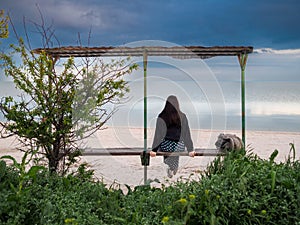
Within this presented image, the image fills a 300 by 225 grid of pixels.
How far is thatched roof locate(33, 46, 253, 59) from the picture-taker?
652 centimetres

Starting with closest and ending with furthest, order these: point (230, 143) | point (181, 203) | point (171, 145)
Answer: point (181, 203) → point (230, 143) → point (171, 145)

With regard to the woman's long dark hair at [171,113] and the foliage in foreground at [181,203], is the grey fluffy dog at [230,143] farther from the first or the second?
the foliage in foreground at [181,203]

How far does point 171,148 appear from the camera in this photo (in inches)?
293

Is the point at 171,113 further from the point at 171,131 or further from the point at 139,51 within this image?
the point at 139,51

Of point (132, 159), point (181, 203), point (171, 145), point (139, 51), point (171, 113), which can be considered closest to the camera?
point (181, 203)

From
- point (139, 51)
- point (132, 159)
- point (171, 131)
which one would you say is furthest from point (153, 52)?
point (132, 159)

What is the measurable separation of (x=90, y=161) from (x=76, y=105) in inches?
44.3

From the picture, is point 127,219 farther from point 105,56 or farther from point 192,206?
point 105,56

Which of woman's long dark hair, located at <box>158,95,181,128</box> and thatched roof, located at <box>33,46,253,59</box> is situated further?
woman's long dark hair, located at <box>158,95,181,128</box>

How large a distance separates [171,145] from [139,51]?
5.83ft

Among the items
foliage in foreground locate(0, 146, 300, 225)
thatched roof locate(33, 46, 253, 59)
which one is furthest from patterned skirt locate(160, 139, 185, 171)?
foliage in foreground locate(0, 146, 300, 225)

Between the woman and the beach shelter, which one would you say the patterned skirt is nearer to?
the woman

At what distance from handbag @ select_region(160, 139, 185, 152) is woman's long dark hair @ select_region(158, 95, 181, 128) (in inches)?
12.4

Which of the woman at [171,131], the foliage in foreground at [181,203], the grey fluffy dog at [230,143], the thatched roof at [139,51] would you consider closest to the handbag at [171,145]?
the woman at [171,131]
